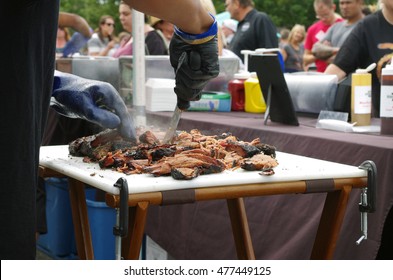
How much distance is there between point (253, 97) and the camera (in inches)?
149

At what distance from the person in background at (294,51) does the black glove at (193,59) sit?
Answer: 6.89m

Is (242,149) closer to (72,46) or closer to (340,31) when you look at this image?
(340,31)

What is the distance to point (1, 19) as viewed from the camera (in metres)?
1.57

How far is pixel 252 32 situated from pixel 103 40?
514cm

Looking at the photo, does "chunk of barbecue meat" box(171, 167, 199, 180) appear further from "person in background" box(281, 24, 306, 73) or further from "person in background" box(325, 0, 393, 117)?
"person in background" box(281, 24, 306, 73)

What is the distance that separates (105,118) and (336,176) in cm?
69

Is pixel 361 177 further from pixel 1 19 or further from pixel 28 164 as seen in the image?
pixel 1 19

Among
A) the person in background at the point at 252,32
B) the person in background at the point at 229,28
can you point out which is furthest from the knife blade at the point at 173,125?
the person in background at the point at 229,28

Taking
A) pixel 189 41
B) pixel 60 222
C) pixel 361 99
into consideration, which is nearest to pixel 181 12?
pixel 189 41

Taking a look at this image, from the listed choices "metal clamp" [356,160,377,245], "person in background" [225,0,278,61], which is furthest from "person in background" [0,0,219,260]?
"person in background" [225,0,278,61]

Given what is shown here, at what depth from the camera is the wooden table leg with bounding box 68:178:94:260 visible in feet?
8.21

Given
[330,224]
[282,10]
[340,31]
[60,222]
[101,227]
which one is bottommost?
[60,222]

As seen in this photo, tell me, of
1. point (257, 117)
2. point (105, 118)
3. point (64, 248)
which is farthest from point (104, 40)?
point (105, 118)
